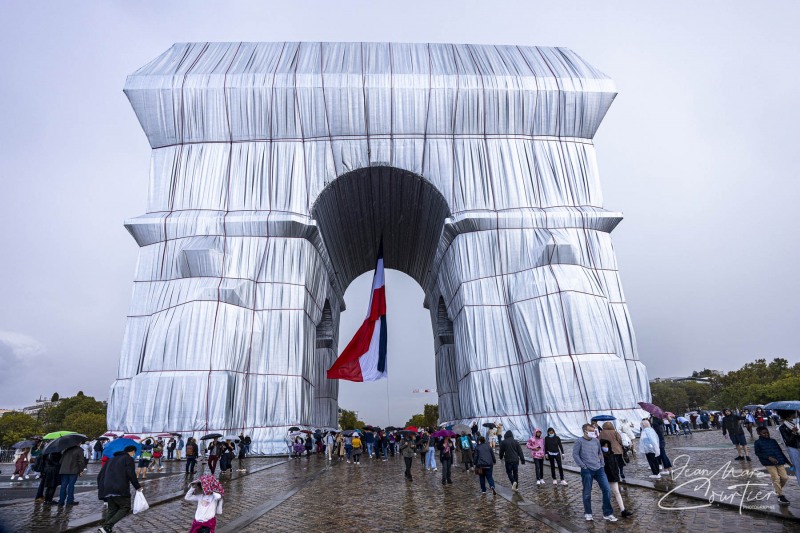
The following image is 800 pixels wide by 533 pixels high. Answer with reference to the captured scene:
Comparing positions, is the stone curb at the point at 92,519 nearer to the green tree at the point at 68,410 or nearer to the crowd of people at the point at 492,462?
the crowd of people at the point at 492,462

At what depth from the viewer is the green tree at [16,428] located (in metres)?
73.2

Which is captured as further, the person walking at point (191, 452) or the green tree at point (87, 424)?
the green tree at point (87, 424)

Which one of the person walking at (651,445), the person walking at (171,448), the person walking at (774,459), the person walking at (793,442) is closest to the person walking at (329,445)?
the person walking at (171,448)

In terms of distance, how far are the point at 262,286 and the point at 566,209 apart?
1759cm

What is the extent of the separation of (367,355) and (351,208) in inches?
440

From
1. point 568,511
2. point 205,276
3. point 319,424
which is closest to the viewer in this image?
point 568,511

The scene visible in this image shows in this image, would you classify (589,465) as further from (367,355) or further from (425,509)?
(367,355)

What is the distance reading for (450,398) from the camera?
38.4 m

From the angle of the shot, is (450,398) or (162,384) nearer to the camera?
(162,384)

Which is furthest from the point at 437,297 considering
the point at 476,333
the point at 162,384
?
the point at 162,384

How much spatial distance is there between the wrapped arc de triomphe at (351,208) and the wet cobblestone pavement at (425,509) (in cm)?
1074

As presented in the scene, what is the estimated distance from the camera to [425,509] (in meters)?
9.31

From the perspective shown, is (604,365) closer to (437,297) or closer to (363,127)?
(437,297)

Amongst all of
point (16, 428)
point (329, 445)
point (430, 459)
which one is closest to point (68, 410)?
point (16, 428)
